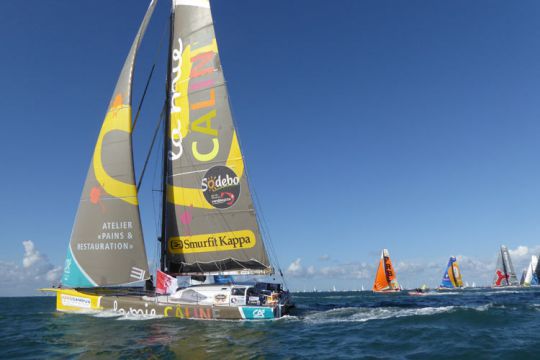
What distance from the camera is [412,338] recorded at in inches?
564

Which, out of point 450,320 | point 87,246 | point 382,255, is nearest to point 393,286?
point 382,255

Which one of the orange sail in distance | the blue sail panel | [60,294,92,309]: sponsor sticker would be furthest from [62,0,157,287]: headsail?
the orange sail in distance

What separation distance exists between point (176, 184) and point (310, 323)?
11.3 meters

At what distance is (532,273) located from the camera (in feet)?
338

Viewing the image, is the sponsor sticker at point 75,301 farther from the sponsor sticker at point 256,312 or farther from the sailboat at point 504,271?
the sailboat at point 504,271

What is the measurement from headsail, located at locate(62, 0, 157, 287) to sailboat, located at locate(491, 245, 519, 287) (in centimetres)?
10575

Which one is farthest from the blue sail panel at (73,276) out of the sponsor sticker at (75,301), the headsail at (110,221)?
the sponsor sticker at (75,301)

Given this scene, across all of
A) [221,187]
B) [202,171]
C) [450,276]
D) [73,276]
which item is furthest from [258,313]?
[450,276]

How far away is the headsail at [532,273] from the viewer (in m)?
102

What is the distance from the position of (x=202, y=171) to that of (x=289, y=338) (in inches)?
463

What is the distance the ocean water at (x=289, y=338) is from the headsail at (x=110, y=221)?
2.48 metres

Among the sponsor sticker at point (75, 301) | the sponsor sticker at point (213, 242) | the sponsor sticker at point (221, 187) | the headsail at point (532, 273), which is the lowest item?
the headsail at point (532, 273)

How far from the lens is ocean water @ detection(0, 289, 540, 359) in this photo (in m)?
12.5

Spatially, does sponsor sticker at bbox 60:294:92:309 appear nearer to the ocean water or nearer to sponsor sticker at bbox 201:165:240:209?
the ocean water
